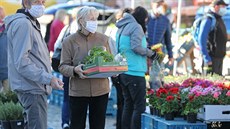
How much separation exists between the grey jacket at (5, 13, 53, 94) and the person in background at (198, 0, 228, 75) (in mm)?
5330

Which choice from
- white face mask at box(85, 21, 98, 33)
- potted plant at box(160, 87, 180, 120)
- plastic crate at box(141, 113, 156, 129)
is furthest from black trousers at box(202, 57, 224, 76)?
white face mask at box(85, 21, 98, 33)

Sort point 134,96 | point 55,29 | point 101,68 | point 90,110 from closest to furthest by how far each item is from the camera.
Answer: point 101,68
point 90,110
point 134,96
point 55,29

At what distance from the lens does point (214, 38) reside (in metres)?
11.3

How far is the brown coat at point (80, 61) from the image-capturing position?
706 cm

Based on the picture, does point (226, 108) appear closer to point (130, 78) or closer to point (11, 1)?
point (130, 78)

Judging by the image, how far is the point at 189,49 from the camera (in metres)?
14.7

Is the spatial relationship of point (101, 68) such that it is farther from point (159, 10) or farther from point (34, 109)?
point (159, 10)

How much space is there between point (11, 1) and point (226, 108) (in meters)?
13.8

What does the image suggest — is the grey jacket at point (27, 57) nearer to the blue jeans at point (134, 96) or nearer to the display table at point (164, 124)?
the display table at point (164, 124)

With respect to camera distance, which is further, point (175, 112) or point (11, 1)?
point (11, 1)

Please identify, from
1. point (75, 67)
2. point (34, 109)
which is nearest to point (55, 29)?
point (75, 67)

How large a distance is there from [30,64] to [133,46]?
8.49 feet

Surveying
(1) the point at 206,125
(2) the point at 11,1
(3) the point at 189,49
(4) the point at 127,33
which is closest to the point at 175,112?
(1) the point at 206,125

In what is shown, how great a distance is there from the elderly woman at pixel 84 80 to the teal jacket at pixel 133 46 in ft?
3.74
